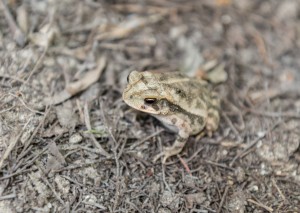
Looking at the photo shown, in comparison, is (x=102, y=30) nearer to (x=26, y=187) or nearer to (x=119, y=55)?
(x=119, y=55)

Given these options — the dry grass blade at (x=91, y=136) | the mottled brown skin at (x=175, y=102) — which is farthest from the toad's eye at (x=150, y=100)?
the dry grass blade at (x=91, y=136)

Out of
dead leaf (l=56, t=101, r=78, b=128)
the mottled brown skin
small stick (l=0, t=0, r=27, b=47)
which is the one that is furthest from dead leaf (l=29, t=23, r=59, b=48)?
the mottled brown skin

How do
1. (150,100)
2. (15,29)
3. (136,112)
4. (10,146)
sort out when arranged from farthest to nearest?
(15,29) < (136,112) < (150,100) < (10,146)

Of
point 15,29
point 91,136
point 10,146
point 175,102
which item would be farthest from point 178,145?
point 15,29

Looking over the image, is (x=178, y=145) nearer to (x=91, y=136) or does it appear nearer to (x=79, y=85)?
(x=91, y=136)

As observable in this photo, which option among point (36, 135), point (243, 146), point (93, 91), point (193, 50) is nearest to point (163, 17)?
point (193, 50)
